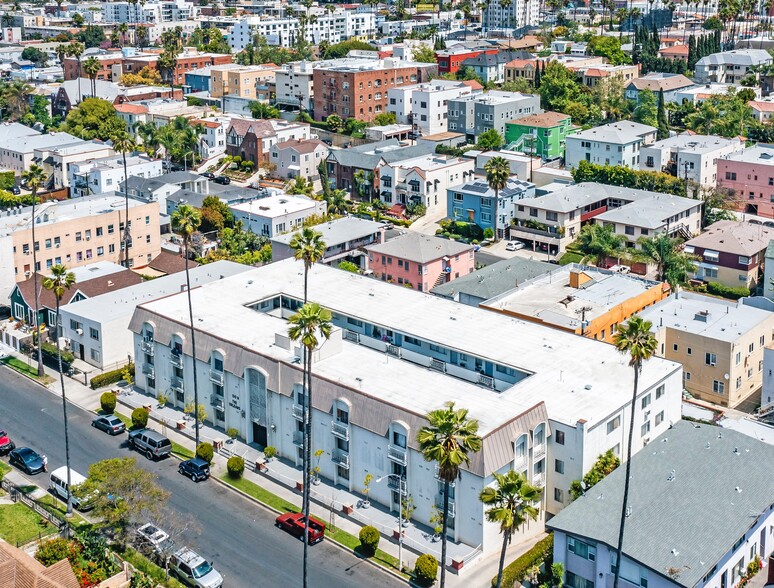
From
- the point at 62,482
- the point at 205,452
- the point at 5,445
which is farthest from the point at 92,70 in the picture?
the point at 62,482

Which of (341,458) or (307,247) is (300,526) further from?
(307,247)

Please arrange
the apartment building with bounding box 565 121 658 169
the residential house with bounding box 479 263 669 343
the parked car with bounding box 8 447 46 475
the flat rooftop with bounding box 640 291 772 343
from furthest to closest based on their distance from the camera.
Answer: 1. the apartment building with bounding box 565 121 658 169
2. the residential house with bounding box 479 263 669 343
3. the flat rooftop with bounding box 640 291 772 343
4. the parked car with bounding box 8 447 46 475

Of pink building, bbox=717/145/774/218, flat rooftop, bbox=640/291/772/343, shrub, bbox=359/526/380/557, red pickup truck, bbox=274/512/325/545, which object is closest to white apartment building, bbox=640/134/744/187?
pink building, bbox=717/145/774/218

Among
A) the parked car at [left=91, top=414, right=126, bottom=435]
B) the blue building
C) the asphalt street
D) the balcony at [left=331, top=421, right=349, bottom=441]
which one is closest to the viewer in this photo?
the asphalt street

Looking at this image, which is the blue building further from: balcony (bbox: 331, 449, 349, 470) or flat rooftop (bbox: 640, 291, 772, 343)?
balcony (bbox: 331, 449, 349, 470)

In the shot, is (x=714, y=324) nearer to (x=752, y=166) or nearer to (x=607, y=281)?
(x=607, y=281)

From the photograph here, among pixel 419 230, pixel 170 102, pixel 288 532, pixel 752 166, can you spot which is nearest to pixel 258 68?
pixel 170 102
